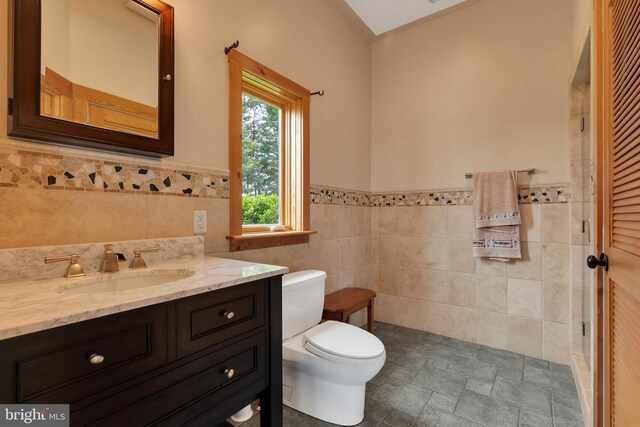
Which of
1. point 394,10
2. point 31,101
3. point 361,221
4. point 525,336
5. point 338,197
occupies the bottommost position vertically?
point 525,336

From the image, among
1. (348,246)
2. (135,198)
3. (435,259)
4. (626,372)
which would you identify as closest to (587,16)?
(626,372)

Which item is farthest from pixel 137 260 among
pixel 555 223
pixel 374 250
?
pixel 555 223

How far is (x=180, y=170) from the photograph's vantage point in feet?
4.68

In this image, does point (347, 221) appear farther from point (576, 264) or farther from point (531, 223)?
point (576, 264)

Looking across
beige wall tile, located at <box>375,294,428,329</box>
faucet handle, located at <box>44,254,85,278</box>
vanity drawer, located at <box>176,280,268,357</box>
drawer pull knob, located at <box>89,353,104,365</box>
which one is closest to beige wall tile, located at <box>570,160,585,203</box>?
beige wall tile, located at <box>375,294,428,329</box>

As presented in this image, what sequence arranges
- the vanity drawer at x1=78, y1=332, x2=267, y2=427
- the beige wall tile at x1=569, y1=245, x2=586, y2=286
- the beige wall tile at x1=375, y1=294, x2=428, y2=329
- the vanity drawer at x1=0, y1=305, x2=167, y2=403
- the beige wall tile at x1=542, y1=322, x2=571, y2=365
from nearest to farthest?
the vanity drawer at x1=0, y1=305, x2=167, y2=403 < the vanity drawer at x1=78, y1=332, x2=267, y2=427 < the beige wall tile at x1=569, y1=245, x2=586, y2=286 < the beige wall tile at x1=542, y1=322, x2=571, y2=365 < the beige wall tile at x1=375, y1=294, x2=428, y2=329

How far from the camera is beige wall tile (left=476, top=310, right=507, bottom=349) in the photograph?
7.65ft

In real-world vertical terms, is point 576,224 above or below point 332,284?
above

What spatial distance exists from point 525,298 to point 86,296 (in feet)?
8.82

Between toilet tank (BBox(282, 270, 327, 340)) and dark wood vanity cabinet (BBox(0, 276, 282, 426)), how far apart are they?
459 millimetres

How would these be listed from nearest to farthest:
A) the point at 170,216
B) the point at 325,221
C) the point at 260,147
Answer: the point at 170,216, the point at 260,147, the point at 325,221

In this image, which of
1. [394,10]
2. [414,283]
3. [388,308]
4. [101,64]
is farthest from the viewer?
[388,308]

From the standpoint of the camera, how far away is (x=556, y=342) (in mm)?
2145

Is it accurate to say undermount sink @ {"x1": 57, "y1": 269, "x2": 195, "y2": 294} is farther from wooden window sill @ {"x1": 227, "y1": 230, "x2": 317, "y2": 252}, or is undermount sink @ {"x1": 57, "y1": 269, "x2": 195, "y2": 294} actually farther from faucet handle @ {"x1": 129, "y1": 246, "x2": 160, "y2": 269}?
wooden window sill @ {"x1": 227, "y1": 230, "x2": 317, "y2": 252}
